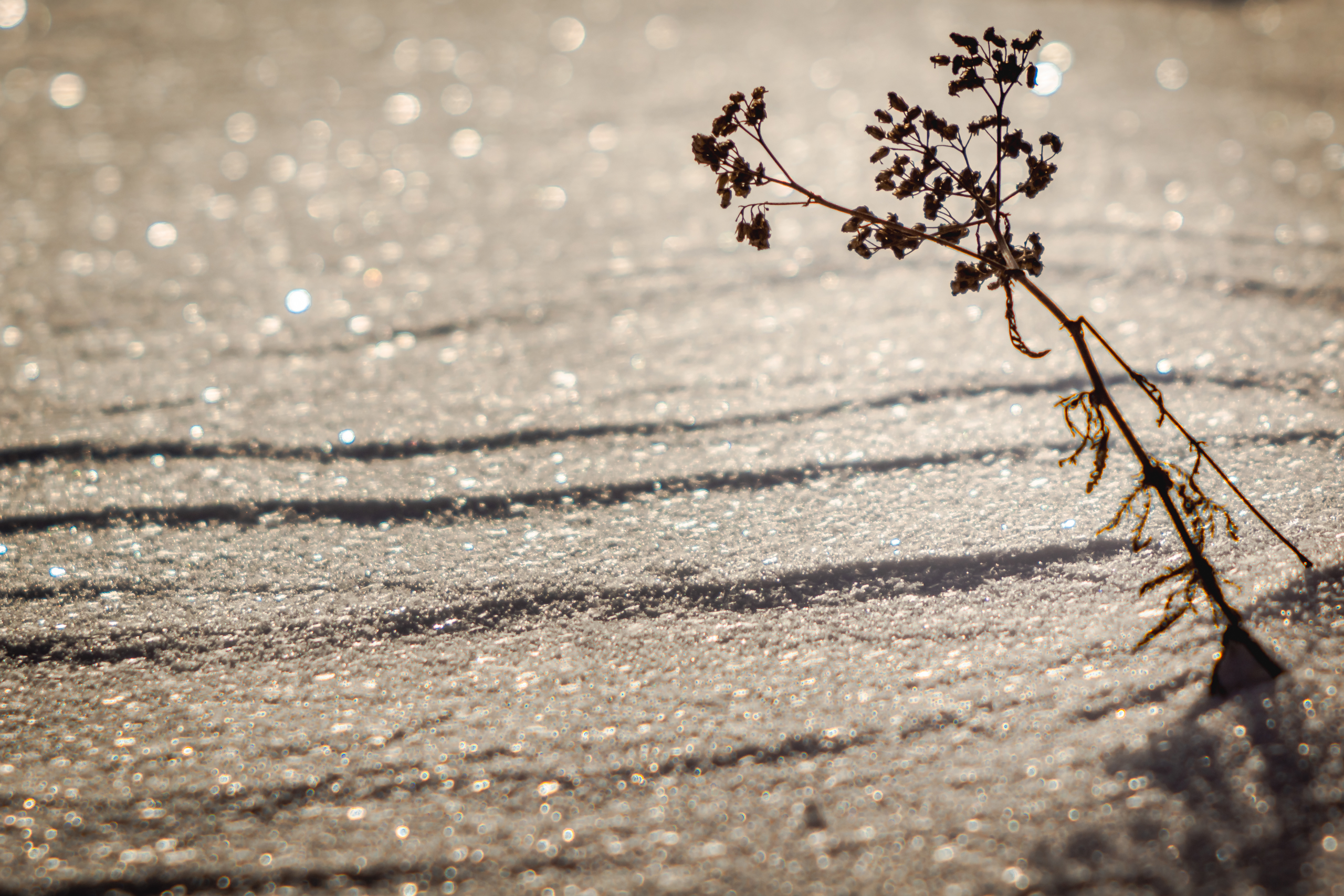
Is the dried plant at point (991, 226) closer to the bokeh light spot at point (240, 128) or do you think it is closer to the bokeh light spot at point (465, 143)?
the bokeh light spot at point (465, 143)

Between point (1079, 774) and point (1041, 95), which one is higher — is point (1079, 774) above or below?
below

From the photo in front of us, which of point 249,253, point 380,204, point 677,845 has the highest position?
point 380,204

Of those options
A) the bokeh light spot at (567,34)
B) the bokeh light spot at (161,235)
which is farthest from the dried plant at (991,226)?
the bokeh light spot at (567,34)

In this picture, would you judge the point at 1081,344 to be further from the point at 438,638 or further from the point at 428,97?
the point at 428,97

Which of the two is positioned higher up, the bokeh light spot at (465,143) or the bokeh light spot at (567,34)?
the bokeh light spot at (567,34)

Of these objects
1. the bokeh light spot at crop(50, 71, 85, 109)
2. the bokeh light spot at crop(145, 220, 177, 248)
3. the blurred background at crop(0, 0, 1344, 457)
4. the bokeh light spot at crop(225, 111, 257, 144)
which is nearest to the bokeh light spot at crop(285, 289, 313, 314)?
the blurred background at crop(0, 0, 1344, 457)

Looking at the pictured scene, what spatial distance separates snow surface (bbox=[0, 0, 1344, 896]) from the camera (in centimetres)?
78

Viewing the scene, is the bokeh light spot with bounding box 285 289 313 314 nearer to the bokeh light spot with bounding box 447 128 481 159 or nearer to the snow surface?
the snow surface

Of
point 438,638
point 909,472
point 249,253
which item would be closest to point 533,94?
point 249,253

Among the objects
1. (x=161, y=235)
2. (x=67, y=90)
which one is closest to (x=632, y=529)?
(x=161, y=235)

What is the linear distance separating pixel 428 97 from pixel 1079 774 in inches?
104

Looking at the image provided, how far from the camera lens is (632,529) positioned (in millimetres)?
1188

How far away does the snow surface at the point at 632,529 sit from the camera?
0.78 m

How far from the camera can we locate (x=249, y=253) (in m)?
2.02
